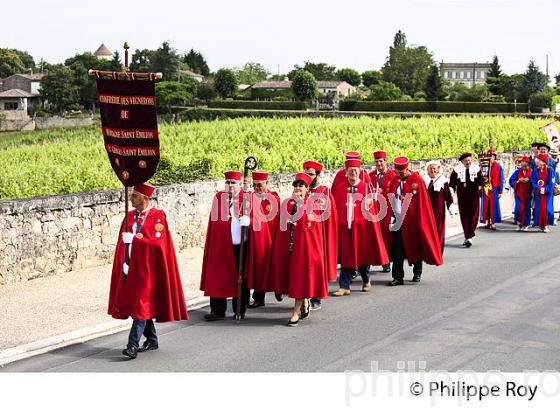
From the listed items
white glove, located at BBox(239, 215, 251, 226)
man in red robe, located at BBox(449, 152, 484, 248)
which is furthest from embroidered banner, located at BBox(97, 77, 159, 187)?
man in red robe, located at BBox(449, 152, 484, 248)

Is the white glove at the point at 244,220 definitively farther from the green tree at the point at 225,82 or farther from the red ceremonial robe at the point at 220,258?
the green tree at the point at 225,82

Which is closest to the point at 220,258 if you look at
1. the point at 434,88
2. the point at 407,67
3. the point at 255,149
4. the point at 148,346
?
the point at 148,346

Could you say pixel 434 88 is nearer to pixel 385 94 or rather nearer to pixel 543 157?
pixel 385 94

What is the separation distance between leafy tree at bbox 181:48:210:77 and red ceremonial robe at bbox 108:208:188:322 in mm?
156300

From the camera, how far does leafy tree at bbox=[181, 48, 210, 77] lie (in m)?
165

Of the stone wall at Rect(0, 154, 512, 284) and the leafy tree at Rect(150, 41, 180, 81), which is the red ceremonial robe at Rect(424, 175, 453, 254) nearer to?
the stone wall at Rect(0, 154, 512, 284)

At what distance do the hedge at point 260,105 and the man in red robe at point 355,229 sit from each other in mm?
77204

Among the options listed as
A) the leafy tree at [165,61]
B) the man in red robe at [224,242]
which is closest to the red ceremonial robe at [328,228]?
the man in red robe at [224,242]

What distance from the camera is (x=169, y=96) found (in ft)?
301

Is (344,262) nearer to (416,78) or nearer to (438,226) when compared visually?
(438,226)

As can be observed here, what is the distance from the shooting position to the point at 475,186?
18547 mm

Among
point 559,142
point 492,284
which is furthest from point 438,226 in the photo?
point 559,142

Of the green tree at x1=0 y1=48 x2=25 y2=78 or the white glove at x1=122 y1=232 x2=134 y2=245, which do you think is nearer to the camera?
the white glove at x1=122 y1=232 x2=134 y2=245

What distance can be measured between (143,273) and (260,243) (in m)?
2.54
